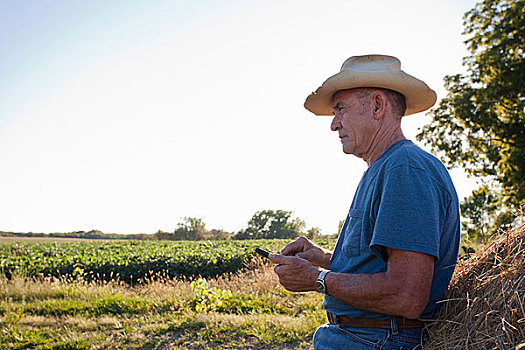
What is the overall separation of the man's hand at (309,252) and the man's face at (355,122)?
69 cm

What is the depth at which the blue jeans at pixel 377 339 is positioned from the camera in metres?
2.04

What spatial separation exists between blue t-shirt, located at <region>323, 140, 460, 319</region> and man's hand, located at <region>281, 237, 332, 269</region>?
0.48 metres

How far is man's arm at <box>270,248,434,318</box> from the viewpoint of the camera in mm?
1822

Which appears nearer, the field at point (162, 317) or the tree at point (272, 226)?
the field at point (162, 317)

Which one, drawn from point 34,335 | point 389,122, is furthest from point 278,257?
point 34,335

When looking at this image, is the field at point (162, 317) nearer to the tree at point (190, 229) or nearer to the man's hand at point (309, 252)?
the man's hand at point (309, 252)

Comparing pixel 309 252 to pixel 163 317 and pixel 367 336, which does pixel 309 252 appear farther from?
pixel 163 317

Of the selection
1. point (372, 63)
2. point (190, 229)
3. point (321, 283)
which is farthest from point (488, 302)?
point (190, 229)

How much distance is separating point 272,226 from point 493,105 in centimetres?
2655

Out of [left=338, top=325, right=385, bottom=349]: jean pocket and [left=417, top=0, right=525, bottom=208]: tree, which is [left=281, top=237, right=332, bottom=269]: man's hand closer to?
[left=338, top=325, right=385, bottom=349]: jean pocket

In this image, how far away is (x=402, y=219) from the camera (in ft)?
6.05

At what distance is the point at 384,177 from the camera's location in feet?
6.71

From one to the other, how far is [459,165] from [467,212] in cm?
1872

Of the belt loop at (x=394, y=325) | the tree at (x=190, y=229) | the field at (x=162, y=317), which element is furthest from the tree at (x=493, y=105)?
the tree at (x=190, y=229)
